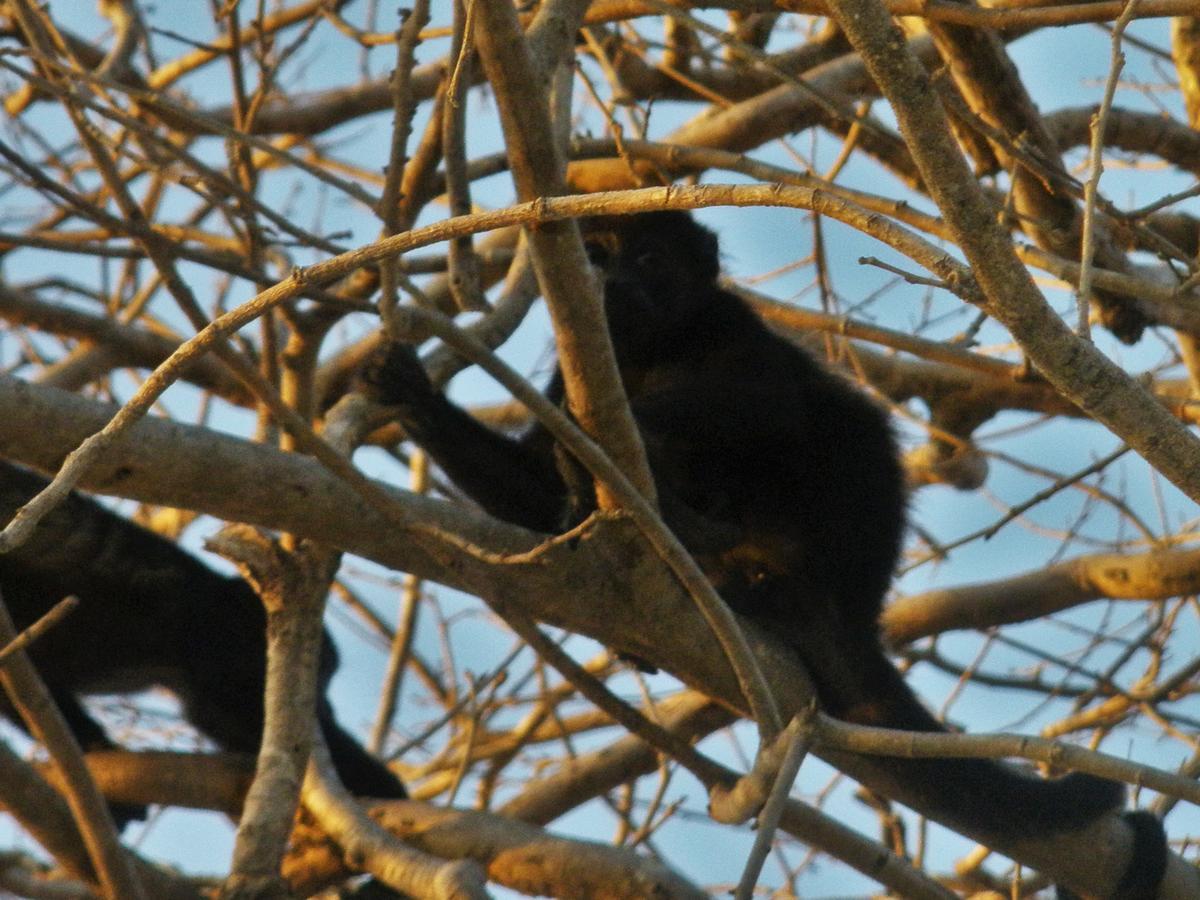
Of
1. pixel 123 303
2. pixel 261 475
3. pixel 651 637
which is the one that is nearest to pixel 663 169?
pixel 651 637

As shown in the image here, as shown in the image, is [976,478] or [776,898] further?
[976,478]

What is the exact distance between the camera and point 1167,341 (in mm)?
5852

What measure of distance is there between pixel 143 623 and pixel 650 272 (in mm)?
2248

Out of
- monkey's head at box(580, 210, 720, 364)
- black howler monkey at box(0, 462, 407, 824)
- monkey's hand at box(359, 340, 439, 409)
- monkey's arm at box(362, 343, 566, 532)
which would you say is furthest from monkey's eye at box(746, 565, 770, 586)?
Answer: black howler monkey at box(0, 462, 407, 824)

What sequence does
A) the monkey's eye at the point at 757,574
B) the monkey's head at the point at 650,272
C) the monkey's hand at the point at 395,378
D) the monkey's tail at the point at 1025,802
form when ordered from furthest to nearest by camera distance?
the monkey's head at the point at 650,272, the monkey's eye at the point at 757,574, the monkey's hand at the point at 395,378, the monkey's tail at the point at 1025,802

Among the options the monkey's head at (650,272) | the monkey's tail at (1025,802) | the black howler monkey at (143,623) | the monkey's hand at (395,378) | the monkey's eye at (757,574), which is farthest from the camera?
the black howler monkey at (143,623)

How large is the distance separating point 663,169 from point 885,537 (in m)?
1.39

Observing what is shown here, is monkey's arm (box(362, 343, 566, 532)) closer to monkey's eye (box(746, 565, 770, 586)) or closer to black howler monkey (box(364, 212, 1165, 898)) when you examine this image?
black howler monkey (box(364, 212, 1165, 898))

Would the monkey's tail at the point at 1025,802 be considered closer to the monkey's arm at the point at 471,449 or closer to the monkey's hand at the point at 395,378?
the monkey's arm at the point at 471,449

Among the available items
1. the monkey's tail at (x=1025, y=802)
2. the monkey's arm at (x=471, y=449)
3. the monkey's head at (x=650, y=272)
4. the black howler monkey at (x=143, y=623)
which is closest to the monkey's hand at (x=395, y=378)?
the monkey's arm at (x=471, y=449)

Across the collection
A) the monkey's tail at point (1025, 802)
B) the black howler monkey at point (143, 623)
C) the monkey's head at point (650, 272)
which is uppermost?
the monkey's head at point (650, 272)

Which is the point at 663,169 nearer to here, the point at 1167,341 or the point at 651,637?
the point at 651,637

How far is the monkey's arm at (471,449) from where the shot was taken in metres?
4.09

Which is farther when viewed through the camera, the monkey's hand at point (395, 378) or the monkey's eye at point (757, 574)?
the monkey's eye at point (757, 574)
